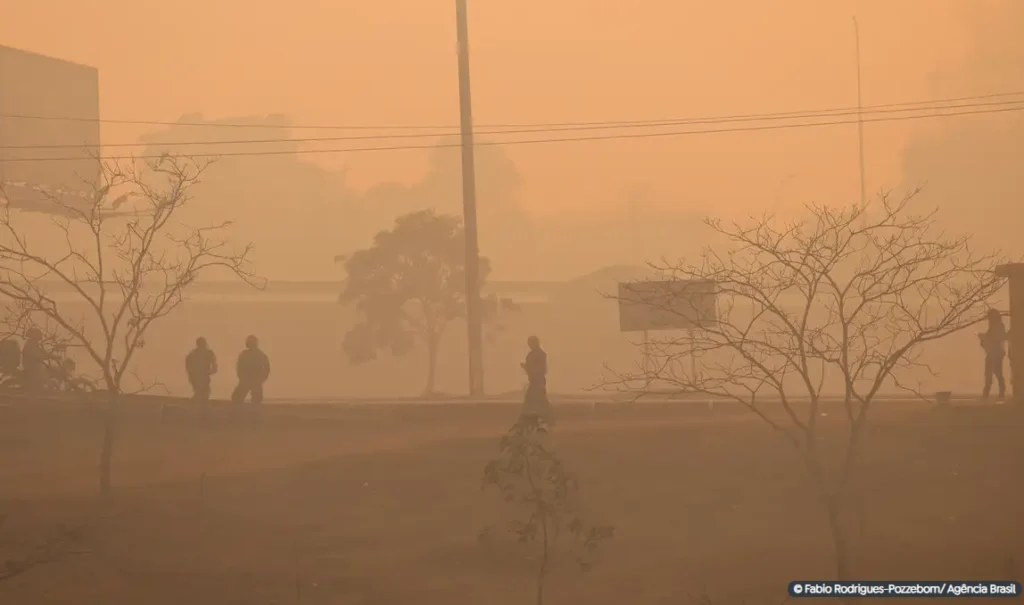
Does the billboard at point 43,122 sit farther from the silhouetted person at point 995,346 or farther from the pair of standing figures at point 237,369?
the silhouetted person at point 995,346

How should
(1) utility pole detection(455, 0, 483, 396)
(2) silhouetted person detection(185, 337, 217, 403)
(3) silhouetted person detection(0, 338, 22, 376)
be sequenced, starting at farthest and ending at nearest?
(1) utility pole detection(455, 0, 483, 396) → (3) silhouetted person detection(0, 338, 22, 376) → (2) silhouetted person detection(185, 337, 217, 403)

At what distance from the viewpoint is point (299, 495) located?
15992 millimetres

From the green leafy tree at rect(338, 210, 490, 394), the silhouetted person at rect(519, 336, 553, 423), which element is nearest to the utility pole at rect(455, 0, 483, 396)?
the silhouetted person at rect(519, 336, 553, 423)

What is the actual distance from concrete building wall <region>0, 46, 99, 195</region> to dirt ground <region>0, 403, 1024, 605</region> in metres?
23.0

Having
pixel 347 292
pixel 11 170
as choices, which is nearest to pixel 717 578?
pixel 11 170

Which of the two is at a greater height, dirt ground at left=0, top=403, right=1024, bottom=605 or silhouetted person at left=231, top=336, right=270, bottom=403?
silhouetted person at left=231, top=336, right=270, bottom=403

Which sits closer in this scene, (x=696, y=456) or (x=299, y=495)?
(x=299, y=495)

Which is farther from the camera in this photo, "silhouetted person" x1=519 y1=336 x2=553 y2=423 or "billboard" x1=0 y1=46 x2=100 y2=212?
"billboard" x1=0 y1=46 x2=100 y2=212

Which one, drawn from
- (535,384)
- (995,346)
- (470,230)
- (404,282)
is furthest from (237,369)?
(404,282)

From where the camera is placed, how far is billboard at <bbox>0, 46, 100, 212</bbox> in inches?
1592

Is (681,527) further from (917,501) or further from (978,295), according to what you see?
(978,295)

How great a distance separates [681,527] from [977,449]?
16.8ft

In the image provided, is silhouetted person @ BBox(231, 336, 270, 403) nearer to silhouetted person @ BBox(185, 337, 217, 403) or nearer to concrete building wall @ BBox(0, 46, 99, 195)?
silhouetted person @ BBox(185, 337, 217, 403)

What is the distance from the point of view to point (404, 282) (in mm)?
49969
